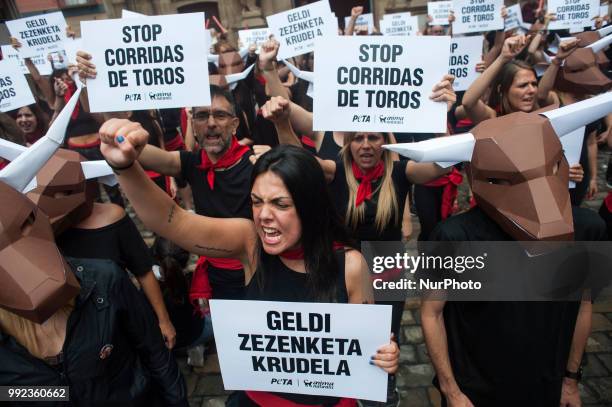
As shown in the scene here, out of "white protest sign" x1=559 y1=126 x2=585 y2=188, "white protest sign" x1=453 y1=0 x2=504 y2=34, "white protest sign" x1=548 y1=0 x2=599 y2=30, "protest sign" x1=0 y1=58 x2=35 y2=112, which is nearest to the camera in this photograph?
"white protest sign" x1=559 y1=126 x2=585 y2=188

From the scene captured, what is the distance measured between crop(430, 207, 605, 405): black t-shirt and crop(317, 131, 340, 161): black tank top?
1908mm

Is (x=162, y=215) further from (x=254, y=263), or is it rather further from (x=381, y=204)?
(x=381, y=204)

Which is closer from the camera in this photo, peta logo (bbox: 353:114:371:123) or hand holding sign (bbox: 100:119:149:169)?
hand holding sign (bbox: 100:119:149:169)

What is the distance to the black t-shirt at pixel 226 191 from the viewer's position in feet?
10.4

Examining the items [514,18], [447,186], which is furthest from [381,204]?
[514,18]

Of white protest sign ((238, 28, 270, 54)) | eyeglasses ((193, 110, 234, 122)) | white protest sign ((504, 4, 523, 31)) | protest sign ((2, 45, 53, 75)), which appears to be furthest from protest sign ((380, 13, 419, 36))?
protest sign ((2, 45, 53, 75))

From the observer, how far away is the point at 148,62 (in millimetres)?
3131

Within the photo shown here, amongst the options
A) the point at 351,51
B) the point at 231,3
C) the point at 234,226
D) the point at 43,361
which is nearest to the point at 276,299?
the point at 234,226

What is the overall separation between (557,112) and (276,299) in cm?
159

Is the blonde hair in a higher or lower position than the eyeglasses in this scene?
lower

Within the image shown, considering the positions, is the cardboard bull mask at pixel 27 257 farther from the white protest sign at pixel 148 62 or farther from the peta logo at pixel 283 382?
the white protest sign at pixel 148 62

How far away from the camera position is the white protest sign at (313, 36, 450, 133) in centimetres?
272

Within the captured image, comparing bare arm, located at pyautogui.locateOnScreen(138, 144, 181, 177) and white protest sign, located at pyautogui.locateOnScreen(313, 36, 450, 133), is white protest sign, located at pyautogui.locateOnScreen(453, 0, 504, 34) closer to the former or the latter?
white protest sign, located at pyautogui.locateOnScreen(313, 36, 450, 133)

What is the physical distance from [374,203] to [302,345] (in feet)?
4.45
